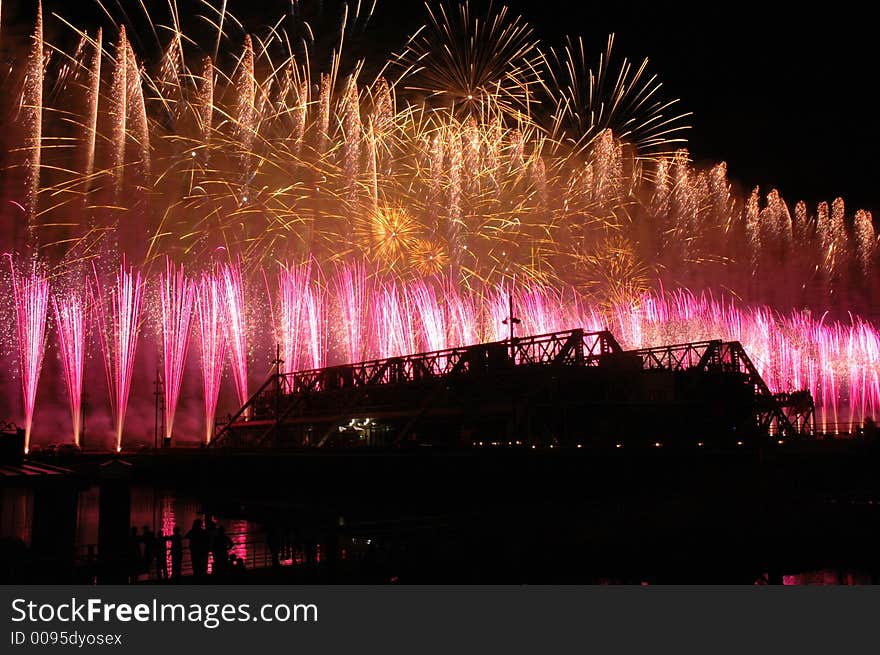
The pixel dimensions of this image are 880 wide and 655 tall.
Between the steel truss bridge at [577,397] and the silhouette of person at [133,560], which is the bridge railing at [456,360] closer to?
the steel truss bridge at [577,397]

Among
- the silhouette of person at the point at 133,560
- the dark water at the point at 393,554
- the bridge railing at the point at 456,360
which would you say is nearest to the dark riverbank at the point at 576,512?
the dark water at the point at 393,554

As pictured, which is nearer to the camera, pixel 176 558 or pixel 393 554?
pixel 176 558

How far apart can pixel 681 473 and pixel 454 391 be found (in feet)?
40.6

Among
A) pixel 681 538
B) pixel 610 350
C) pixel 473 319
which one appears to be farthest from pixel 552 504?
pixel 473 319

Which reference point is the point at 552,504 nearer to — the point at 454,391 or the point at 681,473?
the point at 681,473

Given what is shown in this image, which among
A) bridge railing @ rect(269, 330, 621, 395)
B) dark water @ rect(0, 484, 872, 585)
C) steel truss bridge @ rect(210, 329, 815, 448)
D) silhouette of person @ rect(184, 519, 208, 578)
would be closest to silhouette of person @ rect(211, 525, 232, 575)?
silhouette of person @ rect(184, 519, 208, 578)

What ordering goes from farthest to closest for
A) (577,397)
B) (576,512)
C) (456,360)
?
(456,360)
(577,397)
(576,512)

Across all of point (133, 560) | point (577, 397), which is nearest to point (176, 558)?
point (133, 560)

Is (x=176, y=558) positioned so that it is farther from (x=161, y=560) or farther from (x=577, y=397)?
(x=577, y=397)

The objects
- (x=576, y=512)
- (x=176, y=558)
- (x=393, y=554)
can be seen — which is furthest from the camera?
(x=576, y=512)

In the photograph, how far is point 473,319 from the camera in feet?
168

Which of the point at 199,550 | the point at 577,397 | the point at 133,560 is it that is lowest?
the point at 133,560

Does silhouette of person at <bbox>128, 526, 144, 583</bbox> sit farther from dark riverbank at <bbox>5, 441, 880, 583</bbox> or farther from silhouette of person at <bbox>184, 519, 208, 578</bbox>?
dark riverbank at <bbox>5, 441, 880, 583</bbox>

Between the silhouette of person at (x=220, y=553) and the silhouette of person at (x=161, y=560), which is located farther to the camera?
the silhouette of person at (x=161, y=560)
